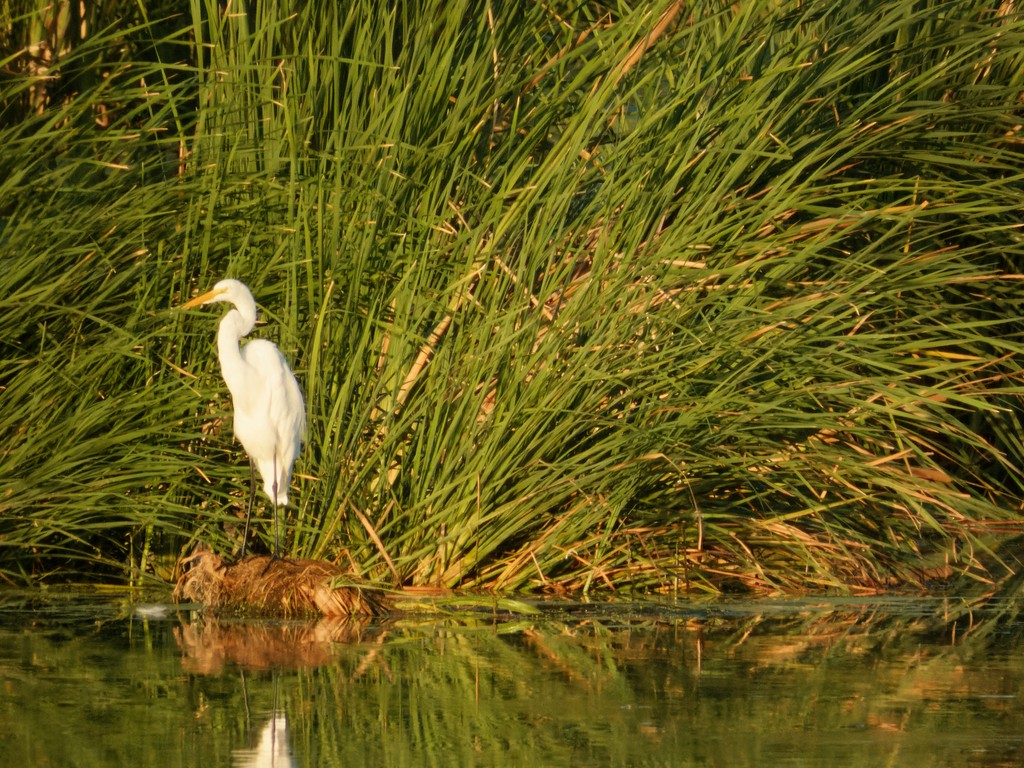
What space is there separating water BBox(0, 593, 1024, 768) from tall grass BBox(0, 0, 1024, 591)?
0.42m

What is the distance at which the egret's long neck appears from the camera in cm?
548

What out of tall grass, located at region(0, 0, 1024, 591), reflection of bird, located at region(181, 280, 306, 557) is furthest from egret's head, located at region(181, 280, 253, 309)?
tall grass, located at region(0, 0, 1024, 591)

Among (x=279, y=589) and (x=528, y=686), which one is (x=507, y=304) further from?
(x=528, y=686)

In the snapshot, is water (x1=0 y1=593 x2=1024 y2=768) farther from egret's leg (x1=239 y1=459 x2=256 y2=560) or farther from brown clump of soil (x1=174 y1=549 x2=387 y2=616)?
egret's leg (x1=239 y1=459 x2=256 y2=560)

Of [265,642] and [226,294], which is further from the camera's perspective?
[226,294]

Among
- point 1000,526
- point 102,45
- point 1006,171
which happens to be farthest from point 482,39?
point 1000,526

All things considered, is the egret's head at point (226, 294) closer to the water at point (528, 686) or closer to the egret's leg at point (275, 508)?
the egret's leg at point (275, 508)

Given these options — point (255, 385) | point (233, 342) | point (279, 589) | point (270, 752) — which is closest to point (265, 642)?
point (279, 589)

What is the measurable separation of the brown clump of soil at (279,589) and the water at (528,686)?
0.11 m

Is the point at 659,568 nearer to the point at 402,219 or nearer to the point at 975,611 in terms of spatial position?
the point at 975,611

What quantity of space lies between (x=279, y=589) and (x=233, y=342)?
2.70 ft

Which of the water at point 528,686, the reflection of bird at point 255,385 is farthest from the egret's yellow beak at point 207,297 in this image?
the water at point 528,686

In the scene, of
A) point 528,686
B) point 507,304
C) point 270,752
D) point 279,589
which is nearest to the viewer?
point 270,752

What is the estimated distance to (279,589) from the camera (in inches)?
211
